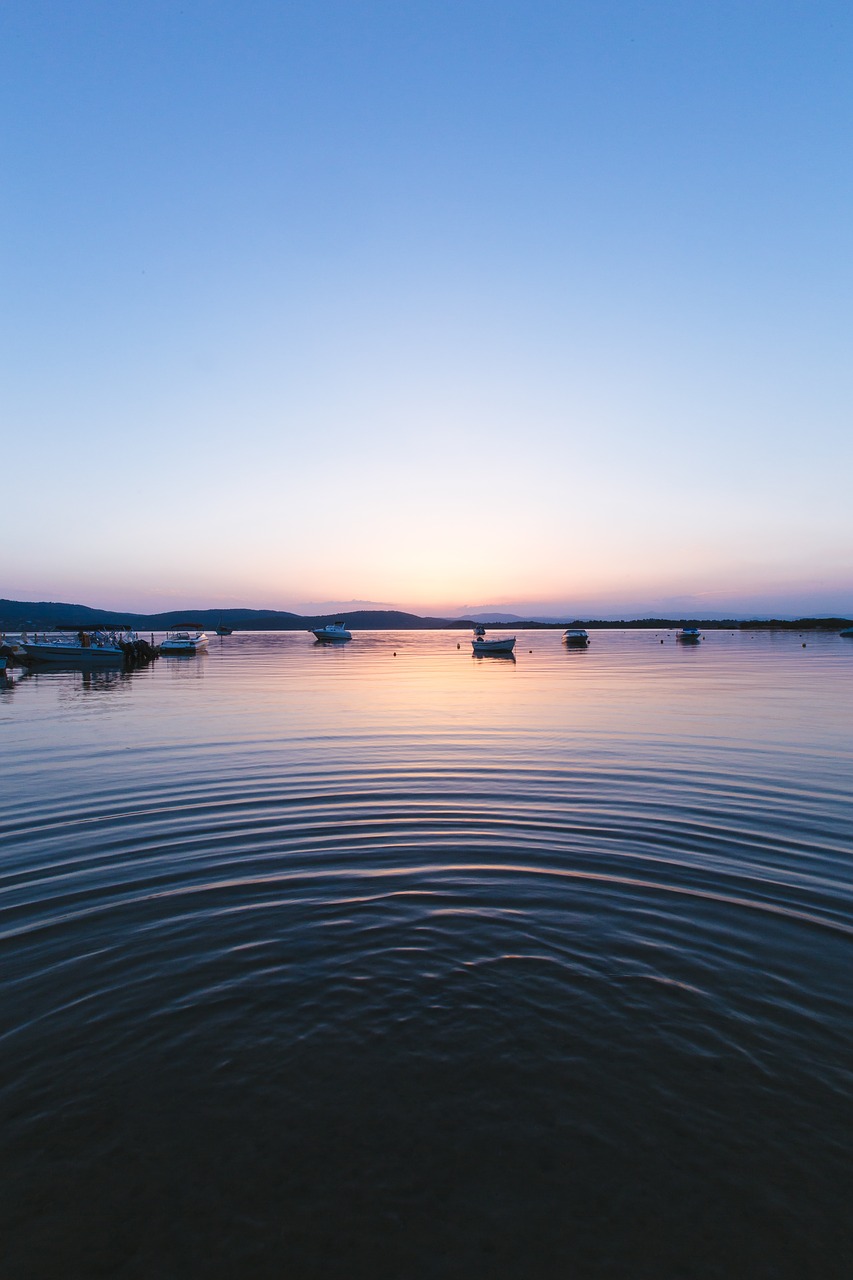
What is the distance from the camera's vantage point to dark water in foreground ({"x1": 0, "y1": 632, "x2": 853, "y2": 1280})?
4.05 m

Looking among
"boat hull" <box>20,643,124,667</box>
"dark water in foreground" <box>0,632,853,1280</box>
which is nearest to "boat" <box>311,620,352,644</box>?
"boat hull" <box>20,643,124,667</box>

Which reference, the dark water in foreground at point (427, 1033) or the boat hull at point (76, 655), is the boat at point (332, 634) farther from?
the dark water in foreground at point (427, 1033)

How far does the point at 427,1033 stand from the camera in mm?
5883

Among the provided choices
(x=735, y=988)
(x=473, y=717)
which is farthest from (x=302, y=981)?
(x=473, y=717)

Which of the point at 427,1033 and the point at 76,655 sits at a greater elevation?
the point at 76,655

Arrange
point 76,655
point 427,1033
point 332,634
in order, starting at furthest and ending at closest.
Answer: point 332,634
point 76,655
point 427,1033

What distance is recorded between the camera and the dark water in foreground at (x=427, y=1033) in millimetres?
4055

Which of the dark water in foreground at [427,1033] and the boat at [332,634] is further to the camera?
the boat at [332,634]

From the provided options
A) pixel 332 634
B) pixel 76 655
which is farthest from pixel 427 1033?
pixel 332 634

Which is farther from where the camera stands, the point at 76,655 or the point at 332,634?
the point at 332,634

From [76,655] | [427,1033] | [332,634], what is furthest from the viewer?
[332,634]

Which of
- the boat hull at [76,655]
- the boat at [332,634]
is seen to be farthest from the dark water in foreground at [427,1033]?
the boat at [332,634]

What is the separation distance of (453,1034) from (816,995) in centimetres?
347

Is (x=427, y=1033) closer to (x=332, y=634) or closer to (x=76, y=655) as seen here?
(x=76, y=655)
